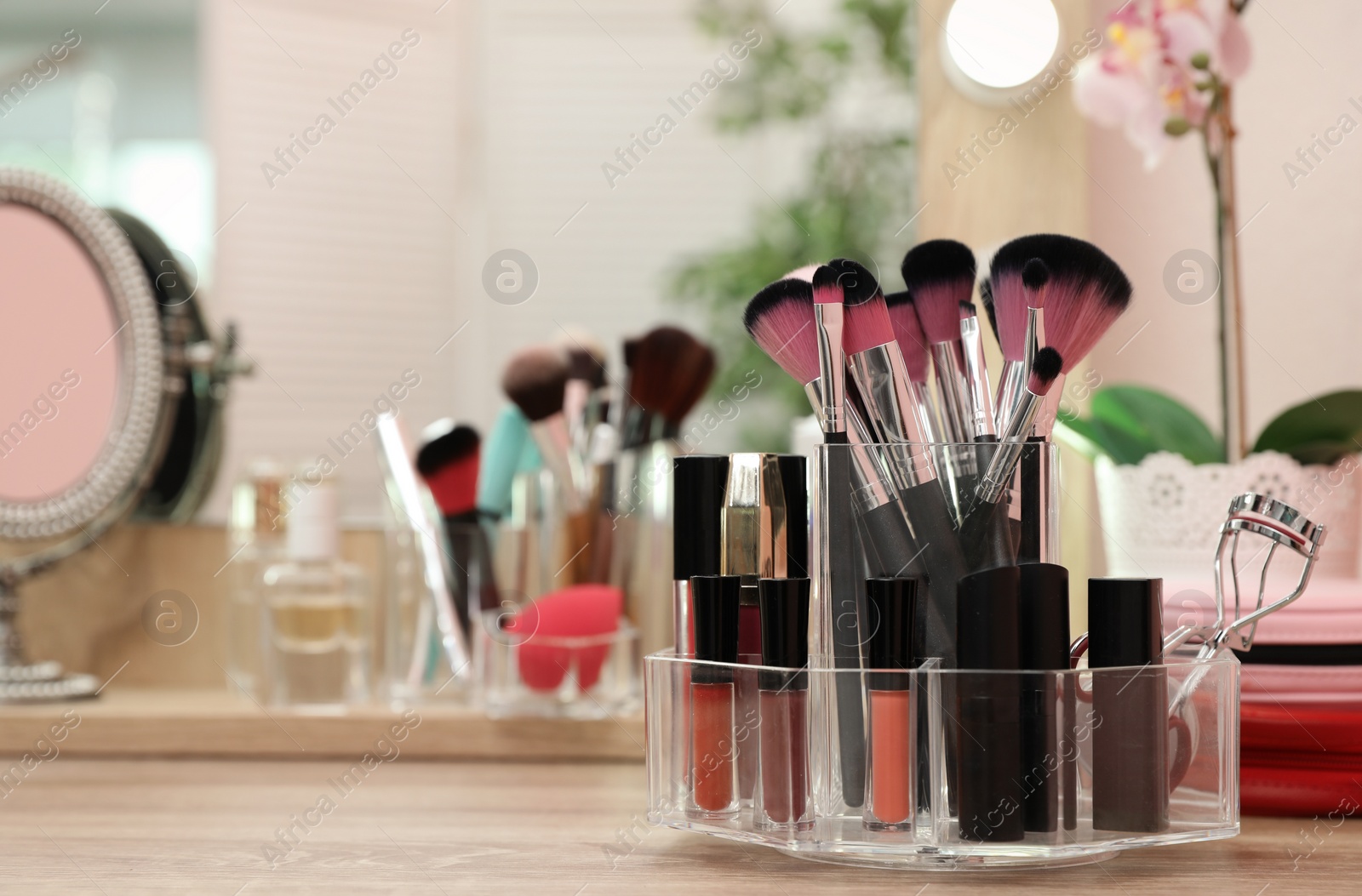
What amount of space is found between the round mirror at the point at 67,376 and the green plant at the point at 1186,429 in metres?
0.58

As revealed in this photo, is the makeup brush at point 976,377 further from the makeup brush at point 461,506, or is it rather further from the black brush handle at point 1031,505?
the makeup brush at point 461,506

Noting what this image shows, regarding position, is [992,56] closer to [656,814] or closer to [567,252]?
[567,252]

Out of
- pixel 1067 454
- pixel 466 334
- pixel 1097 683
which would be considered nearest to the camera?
pixel 1097 683

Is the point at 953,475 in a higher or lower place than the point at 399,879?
higher

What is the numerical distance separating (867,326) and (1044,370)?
0.06m

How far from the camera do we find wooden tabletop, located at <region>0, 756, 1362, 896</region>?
0.37 meters

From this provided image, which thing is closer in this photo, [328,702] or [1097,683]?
Result: [1097,683]

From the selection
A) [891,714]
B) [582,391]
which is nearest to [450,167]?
[582,391]

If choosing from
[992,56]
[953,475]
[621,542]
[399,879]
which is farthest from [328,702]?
[992,56]

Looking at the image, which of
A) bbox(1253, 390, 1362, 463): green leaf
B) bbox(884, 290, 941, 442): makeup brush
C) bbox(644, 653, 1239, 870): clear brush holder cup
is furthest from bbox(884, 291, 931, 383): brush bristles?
bbox(1253, 390, 1362, 463): green leaf

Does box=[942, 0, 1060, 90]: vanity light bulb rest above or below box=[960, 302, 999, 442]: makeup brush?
above

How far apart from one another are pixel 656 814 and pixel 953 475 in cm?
16

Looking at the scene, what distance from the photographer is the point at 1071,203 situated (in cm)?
68

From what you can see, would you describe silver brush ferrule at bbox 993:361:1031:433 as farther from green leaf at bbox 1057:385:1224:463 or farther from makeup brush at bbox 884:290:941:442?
green leaf at bbox 1057:385:1224:463
